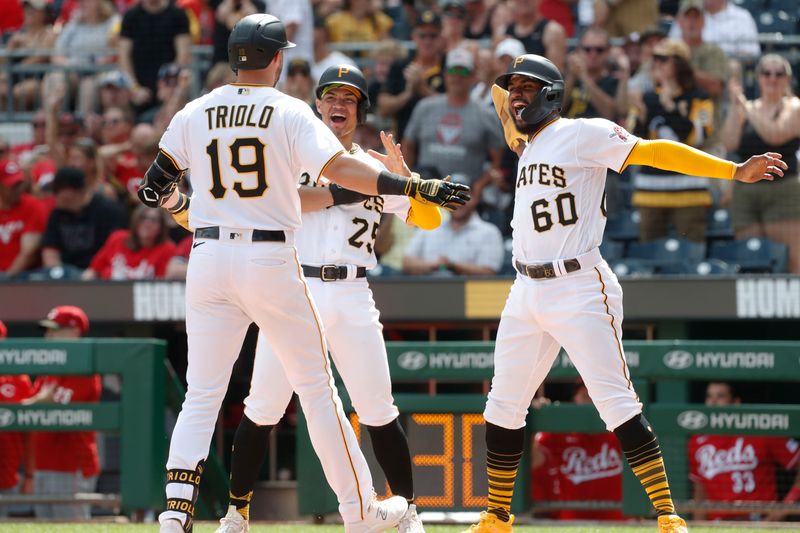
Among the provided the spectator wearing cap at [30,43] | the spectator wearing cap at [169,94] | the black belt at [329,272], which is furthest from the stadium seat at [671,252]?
the spectator wearing cap at [30,43]

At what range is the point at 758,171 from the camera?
4922 mm

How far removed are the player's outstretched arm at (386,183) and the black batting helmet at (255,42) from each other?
506 mm

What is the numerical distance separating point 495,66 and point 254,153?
5.67 metres

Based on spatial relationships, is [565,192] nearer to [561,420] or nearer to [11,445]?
[561,420]

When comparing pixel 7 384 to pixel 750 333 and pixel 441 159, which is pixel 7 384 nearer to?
pixel 441 159

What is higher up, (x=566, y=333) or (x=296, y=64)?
(x=296, y=64)

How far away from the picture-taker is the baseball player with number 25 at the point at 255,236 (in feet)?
14.9

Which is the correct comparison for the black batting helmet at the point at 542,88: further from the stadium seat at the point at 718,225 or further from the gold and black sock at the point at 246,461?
the stadium seat at the point at 718,225


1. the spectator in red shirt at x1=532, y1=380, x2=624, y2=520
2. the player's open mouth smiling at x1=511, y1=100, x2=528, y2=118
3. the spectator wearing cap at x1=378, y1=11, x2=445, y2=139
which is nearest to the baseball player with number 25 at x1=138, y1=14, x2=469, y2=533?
the player's open mouth smiling at x1=511, y1=100, x2=528, y2=118

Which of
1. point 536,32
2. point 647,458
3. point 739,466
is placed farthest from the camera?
point 536,32

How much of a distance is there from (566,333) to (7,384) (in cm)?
392

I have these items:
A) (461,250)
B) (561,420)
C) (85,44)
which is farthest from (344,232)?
(85,44)

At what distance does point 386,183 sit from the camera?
4.53 m

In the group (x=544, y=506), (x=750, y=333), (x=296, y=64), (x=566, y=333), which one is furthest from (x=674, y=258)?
(x=566, y=333)
